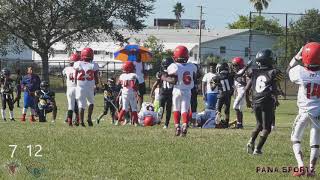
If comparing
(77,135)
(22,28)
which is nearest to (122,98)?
(77,135)

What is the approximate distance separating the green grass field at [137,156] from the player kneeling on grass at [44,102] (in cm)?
686

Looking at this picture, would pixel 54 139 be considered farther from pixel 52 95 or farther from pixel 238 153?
pixel 52 95

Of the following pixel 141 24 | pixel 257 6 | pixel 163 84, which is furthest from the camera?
pixel 257 6

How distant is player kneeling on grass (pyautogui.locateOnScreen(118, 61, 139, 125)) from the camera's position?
759 inches

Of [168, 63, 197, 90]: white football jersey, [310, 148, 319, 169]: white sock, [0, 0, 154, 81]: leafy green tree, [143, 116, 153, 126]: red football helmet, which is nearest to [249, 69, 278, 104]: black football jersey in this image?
[310, 148, 319, 169]: white sock

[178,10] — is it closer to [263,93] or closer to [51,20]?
[51,20]

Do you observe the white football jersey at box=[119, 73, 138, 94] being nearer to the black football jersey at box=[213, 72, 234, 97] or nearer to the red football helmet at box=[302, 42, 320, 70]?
the black football jersey at box=[213, 72, 234, 97]

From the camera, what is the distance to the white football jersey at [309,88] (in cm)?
1035

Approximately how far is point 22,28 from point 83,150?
148 ft

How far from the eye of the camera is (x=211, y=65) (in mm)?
21062

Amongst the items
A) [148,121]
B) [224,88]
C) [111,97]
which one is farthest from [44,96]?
[224,88]

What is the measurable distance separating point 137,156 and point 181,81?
3602mm

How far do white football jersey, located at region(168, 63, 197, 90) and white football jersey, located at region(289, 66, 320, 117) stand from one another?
4.63 meters

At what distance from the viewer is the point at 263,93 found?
1221cm
